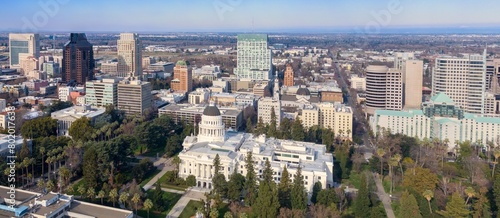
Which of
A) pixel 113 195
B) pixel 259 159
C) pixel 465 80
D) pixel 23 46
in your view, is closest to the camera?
pixel 113 195

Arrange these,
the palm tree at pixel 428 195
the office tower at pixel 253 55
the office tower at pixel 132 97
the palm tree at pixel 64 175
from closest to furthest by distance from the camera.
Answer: the palm tree at pixel 428 195, the palm tree at pixel 64 175, the office tower at pixel 132 97, the office tower at pixel 253 55

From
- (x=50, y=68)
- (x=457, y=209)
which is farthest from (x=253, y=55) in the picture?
(x=457, y=209)

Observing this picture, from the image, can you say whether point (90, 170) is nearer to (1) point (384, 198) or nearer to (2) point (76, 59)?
(1) point (384, 198)

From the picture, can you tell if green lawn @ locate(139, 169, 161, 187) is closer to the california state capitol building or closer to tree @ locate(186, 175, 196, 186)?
the california state capitol building

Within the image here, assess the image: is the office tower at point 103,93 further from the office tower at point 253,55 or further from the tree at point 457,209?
the tree at point 457,209

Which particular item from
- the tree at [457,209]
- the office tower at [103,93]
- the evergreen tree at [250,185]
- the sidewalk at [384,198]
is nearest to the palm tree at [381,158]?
the sidewalk at [384,198]

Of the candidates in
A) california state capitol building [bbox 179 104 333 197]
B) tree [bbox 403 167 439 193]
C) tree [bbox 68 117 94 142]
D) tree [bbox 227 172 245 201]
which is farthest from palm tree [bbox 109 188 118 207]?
tree [bbox 403 167 439 193]

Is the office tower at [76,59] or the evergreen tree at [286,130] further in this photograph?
the office tower at [76,59]
